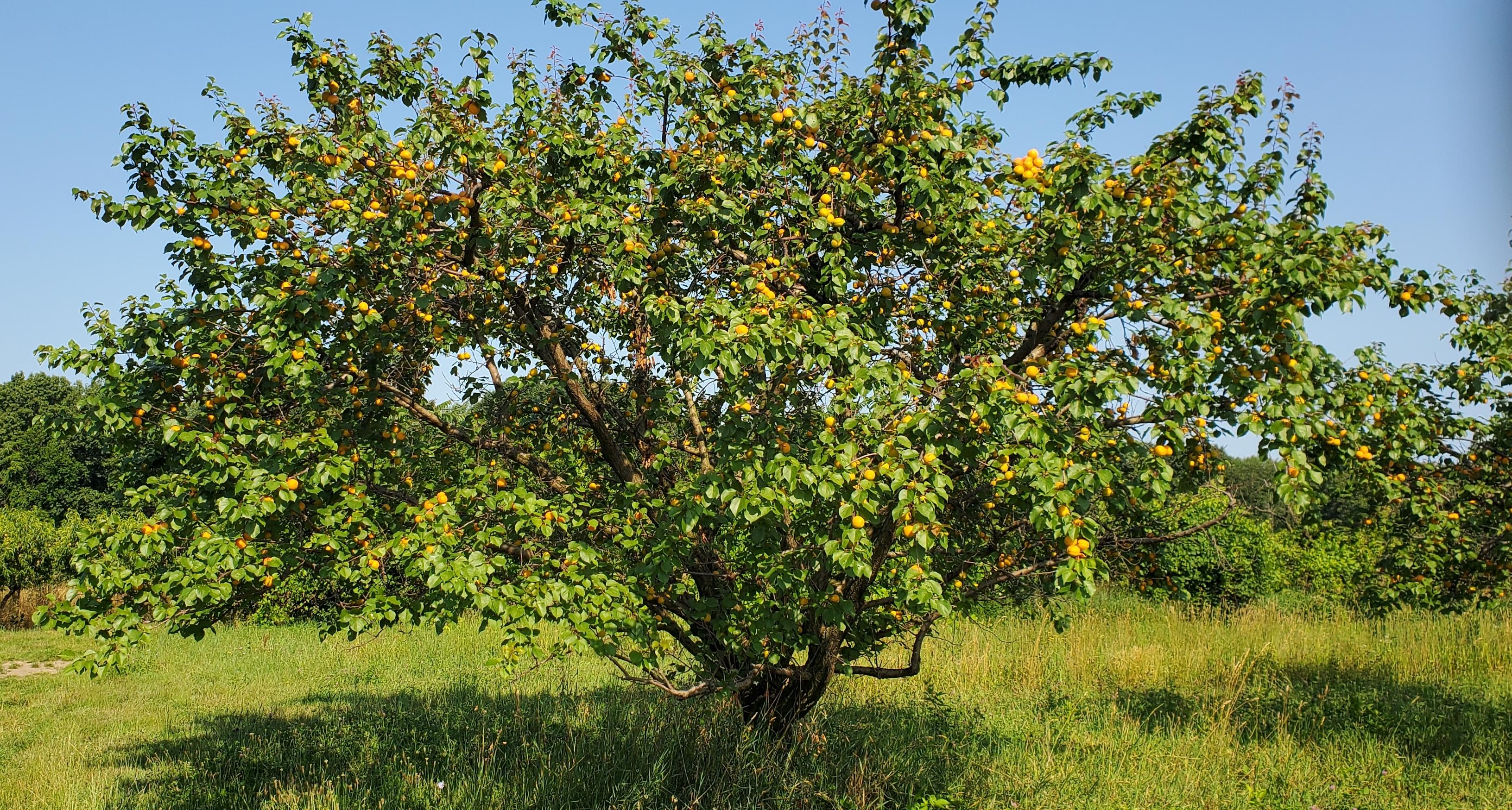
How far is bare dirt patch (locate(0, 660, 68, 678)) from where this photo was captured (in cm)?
1066

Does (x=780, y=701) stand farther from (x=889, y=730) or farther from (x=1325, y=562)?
(x=1325, y=562)

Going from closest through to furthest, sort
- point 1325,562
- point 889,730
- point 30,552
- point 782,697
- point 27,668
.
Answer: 1. point 782,697
2. point 889,730
3. point 27,668
4. point 1325,562
5. point 30,552

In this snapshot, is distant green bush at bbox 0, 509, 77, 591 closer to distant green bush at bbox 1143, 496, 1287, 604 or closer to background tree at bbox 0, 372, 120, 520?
background tree at bbox 0, 372, 120, 520

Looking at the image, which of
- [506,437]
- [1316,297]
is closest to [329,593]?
[506,437]

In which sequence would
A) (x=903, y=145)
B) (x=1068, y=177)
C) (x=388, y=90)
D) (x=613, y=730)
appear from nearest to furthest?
(x=1068, y=177) < (x=903, y=145) < (x=388, y=90) < (x=613, y=730)

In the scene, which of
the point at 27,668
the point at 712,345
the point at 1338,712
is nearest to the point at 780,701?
the point at 712,345

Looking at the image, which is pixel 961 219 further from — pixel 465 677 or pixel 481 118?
pixel 465 677

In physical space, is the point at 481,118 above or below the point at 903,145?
above

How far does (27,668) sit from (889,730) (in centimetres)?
1086

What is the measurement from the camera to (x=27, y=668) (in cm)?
1116

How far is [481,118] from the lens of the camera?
4.25 m

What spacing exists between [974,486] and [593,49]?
9.02 feet

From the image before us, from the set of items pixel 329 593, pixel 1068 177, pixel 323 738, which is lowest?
pixel 323 738

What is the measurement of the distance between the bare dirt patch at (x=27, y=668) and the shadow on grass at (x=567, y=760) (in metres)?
5.22
